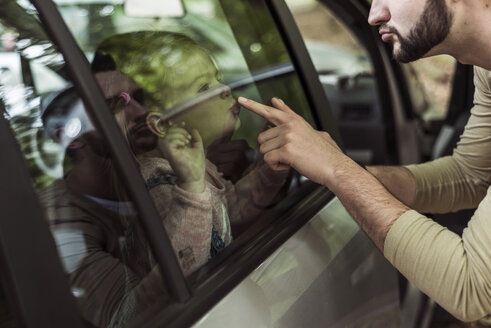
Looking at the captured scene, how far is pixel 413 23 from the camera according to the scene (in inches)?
67.1

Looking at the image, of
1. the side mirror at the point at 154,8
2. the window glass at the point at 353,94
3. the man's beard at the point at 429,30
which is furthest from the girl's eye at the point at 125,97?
the window glass at the point at 353,94

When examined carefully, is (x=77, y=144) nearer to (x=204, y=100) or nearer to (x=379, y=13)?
(x=204, y=100)

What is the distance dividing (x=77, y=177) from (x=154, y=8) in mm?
852

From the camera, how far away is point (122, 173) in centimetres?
116

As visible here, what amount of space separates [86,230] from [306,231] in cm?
75

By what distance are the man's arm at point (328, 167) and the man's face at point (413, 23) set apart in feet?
1.31

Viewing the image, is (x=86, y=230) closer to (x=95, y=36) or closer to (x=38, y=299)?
(x=38, y=299)

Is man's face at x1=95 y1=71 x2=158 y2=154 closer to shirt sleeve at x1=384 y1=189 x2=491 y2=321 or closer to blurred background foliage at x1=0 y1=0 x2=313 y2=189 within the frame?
blurred background foliage at x1=0 y1=0 x2=313 y2=189

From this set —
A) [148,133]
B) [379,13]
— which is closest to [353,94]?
[379,13]

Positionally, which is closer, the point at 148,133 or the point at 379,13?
the point at 148,133

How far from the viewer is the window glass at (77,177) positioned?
3.67 feet

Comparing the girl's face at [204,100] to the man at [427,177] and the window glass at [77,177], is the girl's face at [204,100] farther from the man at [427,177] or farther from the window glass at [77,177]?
the window glass at [77,177]

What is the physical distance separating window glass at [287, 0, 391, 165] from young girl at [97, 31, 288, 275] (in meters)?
2.69

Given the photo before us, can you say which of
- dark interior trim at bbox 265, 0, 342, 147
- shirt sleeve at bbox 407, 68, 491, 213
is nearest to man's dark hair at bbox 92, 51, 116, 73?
dark interior trim at bbox 265, 0, 342, 147
